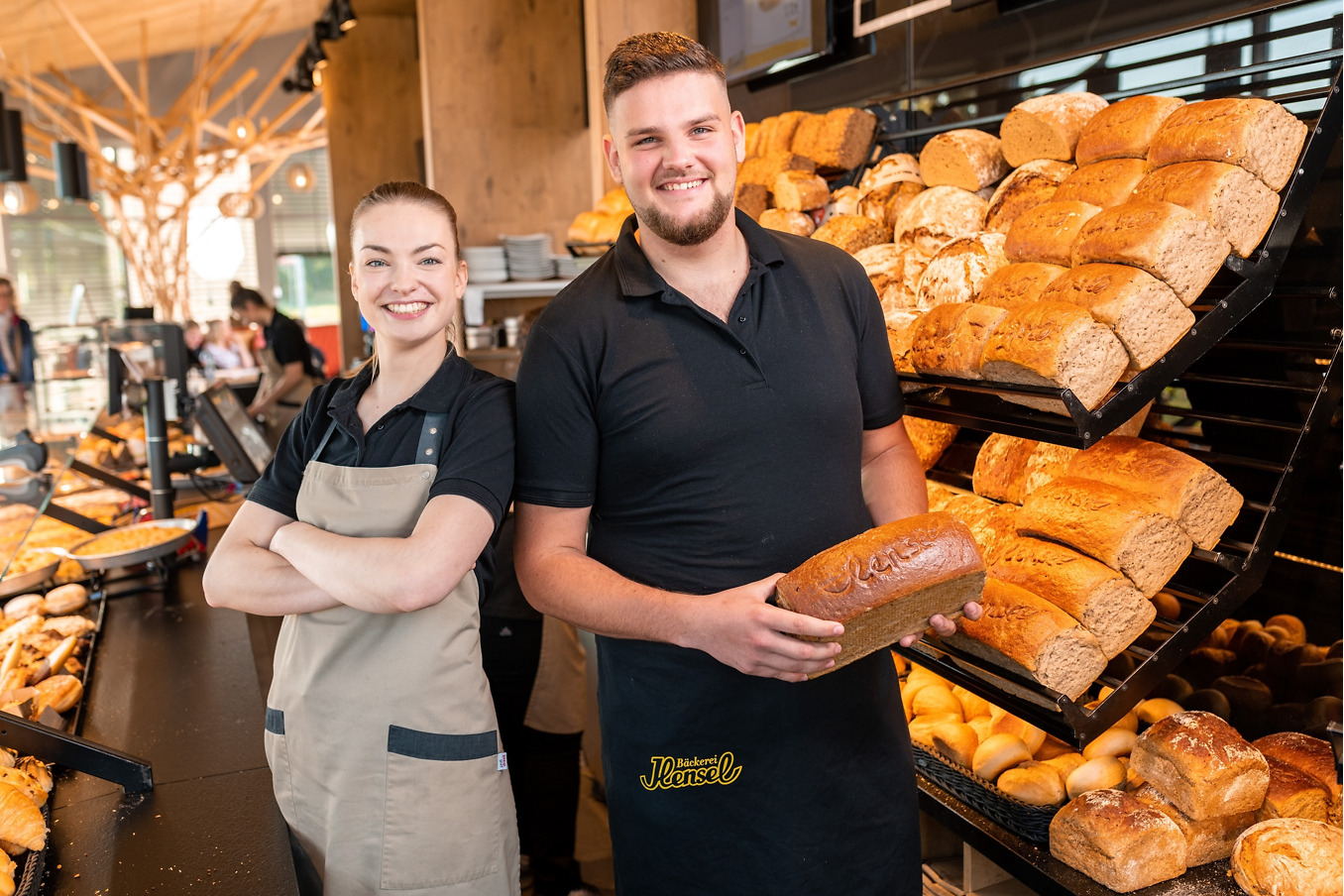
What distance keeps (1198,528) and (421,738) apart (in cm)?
125

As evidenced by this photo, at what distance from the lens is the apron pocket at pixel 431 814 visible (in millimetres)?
1387

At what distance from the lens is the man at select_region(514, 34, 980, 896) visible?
1437 millimetres

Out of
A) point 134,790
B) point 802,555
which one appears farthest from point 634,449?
point 134,790

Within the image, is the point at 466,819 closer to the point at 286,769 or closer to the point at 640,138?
the point at 286,769

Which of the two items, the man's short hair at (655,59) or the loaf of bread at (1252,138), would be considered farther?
the loaf of bread at (1252,138)

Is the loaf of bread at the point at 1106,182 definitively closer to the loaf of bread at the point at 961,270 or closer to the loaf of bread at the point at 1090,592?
the loaf of bread at the point at 961,270

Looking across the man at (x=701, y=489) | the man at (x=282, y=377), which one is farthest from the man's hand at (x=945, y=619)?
the man at (x=282, y=377)

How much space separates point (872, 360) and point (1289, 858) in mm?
912

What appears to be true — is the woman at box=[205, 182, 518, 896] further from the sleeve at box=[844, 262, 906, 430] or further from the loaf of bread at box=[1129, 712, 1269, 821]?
the loaf of bread at box=[1129, 712, 1269, 821]

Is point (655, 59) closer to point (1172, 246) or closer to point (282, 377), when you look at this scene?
point (1172, 246)

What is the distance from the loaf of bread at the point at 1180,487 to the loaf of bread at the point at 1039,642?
25 centimetres

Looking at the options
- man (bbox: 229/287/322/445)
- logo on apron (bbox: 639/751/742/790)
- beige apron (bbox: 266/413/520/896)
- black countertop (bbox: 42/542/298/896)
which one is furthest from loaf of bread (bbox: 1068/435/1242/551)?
man (bbox: 229/287/322/445)

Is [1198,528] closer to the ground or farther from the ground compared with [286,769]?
farther from the ground

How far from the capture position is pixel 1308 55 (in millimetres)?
1682
